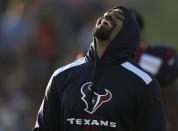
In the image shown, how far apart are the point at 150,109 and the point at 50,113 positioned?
2.60 feet

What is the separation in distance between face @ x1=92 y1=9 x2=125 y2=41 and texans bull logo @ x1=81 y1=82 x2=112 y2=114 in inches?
15.9

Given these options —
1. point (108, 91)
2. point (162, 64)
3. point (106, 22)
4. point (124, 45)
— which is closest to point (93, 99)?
point (108, 91)

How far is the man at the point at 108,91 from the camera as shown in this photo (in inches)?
177

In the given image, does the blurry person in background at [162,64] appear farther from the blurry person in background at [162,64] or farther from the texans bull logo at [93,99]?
the texans bull logo at [93,99]

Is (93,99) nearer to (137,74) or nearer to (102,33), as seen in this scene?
(137,74)

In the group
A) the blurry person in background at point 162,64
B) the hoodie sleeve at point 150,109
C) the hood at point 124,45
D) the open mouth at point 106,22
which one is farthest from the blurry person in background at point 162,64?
the hoodie sleeve at point 150,109

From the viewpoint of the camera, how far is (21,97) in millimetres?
11305

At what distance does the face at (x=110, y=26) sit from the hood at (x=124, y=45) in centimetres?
3

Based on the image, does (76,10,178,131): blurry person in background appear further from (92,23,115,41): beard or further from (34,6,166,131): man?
(92,23,115,41): beard

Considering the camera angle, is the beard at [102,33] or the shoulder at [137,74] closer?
the shoulder at [137,74]

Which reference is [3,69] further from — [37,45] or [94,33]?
[94,33]

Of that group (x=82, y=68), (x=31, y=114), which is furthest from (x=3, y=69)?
(x=82, y=68)

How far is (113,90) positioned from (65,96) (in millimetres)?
374

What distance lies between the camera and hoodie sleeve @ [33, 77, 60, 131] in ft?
15.5
